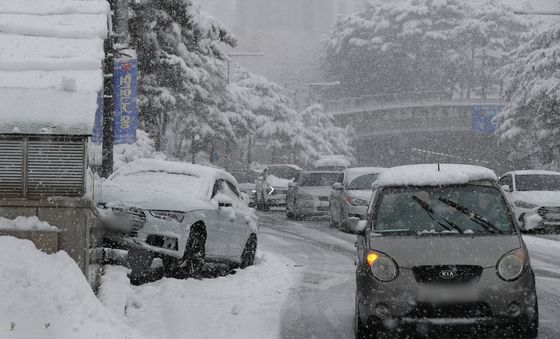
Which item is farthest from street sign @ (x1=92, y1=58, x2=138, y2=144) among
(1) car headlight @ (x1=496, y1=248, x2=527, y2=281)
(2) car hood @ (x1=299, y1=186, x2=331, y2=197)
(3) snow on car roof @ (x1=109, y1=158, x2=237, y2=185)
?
(2) car hood @ (x1=299, y1=186, x2=331, y2=197)

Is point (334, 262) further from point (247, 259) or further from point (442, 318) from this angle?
point (442, 318)


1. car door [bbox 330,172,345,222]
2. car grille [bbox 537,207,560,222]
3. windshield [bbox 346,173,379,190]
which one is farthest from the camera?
car door [bbox 330,172,345,222]

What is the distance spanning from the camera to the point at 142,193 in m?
11.8

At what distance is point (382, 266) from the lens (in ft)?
24.7

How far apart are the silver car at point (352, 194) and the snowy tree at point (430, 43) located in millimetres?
56691

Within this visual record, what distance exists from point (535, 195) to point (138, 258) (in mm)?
13819

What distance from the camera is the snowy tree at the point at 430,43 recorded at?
79.2m

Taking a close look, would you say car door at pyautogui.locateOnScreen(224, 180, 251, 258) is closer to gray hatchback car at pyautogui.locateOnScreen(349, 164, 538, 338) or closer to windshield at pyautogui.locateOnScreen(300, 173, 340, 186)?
gray hatchback car at pyautogui.locateOnScreen(349, 164, 538, 338)

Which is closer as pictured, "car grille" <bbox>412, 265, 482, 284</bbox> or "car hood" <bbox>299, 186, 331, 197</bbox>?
"car grille" <bbox>412, 265, 482, 284</bbox>

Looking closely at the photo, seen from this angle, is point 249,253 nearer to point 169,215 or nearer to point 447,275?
point 169,215

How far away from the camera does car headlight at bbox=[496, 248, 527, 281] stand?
24.2 feet

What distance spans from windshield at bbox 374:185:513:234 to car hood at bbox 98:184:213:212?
13.0 feet

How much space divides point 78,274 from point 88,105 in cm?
154

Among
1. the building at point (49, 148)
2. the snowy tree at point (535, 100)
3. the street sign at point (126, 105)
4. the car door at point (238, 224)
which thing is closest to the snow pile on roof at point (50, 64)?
the building at point (49, 148)
